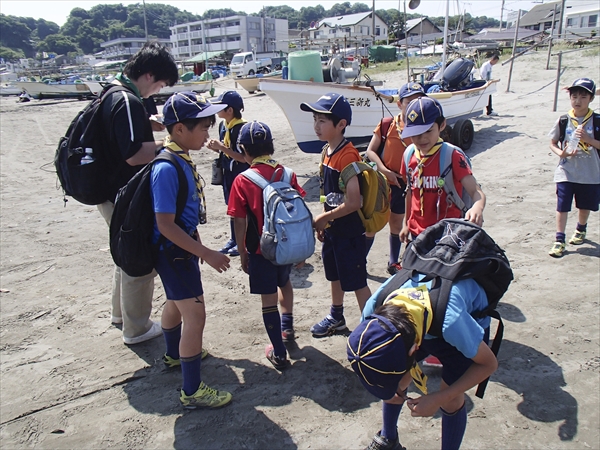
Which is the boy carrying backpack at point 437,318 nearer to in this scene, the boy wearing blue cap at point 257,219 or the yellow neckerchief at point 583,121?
the boy wearing blue cap at point 257,219

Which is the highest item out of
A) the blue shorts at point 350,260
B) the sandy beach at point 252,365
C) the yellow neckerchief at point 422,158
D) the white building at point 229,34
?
the white building at point 229,34

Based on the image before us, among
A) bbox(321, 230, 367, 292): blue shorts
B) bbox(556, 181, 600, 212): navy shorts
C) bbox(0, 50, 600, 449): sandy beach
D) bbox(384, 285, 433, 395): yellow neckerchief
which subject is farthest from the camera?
bbox(556, 181, 600, 212): navy shorts

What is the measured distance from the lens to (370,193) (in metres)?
3.28

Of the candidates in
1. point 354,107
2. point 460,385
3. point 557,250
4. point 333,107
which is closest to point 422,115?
point 333,107

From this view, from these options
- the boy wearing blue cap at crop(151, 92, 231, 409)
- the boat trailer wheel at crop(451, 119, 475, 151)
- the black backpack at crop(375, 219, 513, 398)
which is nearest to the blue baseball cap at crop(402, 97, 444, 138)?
the black backpack at crop(375, 219, 513, 398)

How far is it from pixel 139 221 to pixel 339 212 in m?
1.36

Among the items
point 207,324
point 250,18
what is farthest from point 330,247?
point 250,18

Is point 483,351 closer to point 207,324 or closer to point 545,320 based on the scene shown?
point 545,320

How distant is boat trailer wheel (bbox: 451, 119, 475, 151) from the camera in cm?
1025

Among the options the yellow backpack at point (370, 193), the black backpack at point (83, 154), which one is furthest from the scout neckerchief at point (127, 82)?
the yellow backpack at point (370, 193)

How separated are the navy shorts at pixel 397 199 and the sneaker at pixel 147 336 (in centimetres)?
270

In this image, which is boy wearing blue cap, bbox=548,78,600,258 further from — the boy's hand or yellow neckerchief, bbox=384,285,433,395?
the boy's hand

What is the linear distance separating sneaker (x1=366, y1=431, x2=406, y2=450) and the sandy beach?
0.13 metres

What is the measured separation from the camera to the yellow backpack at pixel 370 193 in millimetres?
3193
